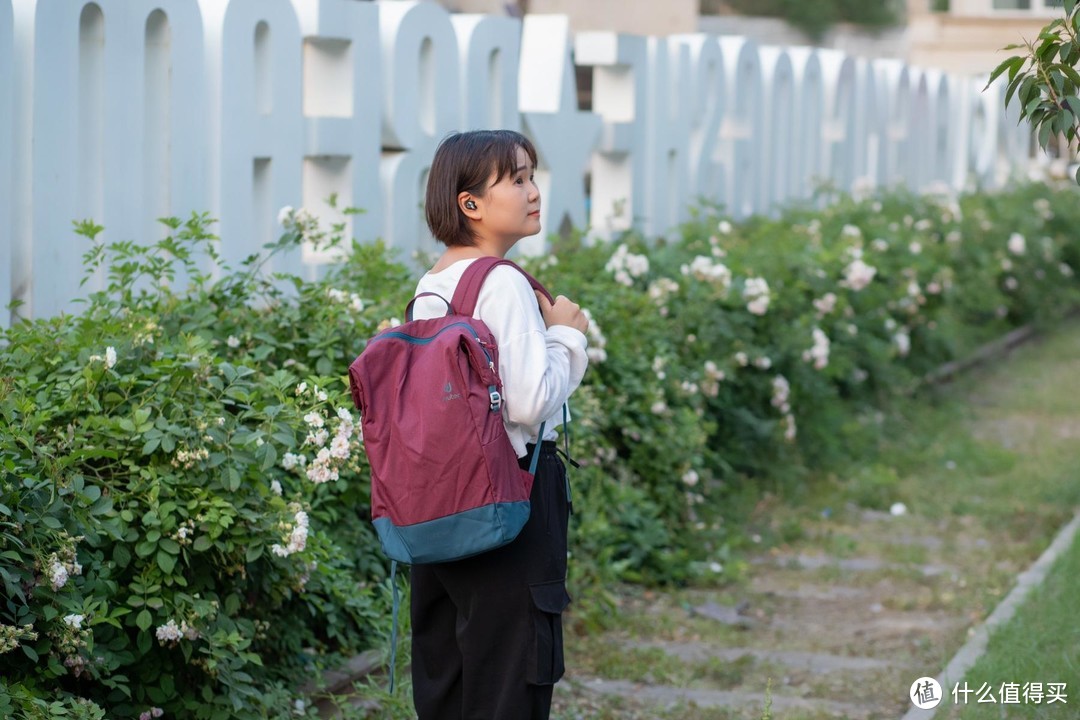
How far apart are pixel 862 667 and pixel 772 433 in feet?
8.44

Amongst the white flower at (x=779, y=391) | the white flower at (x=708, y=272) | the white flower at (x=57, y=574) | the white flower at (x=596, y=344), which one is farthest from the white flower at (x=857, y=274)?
the white flower at (x=57, y=574)

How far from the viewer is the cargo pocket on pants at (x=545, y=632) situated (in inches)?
126

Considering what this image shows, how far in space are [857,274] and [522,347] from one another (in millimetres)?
5927

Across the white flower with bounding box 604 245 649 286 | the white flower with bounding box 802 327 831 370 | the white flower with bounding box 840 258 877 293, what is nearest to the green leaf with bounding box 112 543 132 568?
the white flower with bounding box 604 245 649 286

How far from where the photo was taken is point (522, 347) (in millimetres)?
3107

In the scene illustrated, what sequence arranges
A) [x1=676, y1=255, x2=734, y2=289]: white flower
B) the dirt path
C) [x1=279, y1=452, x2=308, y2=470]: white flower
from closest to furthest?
[x1=279, y1=452, x2=308, y2=470]: white flower → the dirt path → [x1=676, y1=255, x2=734, y2=289]: white flower

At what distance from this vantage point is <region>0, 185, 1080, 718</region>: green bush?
3590mm

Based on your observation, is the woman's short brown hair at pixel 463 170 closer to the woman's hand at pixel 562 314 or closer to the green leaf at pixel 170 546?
the woman's hand at pixel 562 314

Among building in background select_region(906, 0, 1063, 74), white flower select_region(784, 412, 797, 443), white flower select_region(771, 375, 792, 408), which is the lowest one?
white flower select_region(784, 412, 797, 443)

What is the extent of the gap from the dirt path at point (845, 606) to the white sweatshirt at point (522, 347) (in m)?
1.05

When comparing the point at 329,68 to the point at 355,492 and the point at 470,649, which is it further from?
the point at 470,649

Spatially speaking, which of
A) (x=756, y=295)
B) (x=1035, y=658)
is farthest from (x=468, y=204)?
(x=756, y=295)

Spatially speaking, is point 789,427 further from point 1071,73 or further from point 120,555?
point 120,555

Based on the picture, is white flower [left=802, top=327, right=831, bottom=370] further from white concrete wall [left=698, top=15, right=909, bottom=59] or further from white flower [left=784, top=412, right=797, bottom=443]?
white concrete wall [left=698, top=15, right=909, bottom=59]
